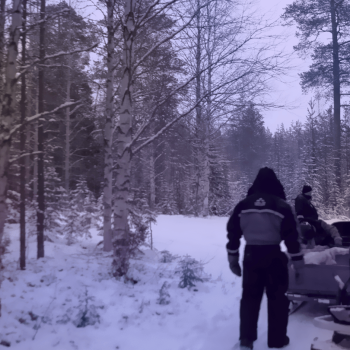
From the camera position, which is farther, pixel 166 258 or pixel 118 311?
pixel 166 258

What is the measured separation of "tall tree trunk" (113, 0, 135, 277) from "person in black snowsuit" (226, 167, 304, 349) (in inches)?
127

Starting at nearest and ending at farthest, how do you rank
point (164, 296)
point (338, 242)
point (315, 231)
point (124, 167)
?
point (164, 296), point (338, 242), point (315, 231), point (124, 167)

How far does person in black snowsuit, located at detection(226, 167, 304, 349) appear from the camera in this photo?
14.8ft

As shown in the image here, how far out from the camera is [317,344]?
3.49 meters

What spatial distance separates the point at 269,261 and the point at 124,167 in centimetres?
394

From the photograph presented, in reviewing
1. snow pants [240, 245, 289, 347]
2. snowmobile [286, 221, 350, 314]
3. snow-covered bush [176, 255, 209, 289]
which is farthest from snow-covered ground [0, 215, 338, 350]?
snowmobile [286, 221, 350, 314]

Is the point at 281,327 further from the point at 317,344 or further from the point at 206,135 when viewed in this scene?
the point at 206,135

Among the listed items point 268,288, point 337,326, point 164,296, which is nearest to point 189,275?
point 164,296

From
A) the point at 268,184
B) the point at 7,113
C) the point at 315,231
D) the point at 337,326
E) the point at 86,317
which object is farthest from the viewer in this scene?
the point at 315,231

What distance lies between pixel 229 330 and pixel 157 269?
9.98 feet

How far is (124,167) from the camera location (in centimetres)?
756

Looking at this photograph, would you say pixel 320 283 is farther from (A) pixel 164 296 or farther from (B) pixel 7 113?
(B) pixel 7 113

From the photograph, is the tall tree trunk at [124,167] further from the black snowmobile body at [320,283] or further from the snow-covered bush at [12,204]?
the snow-covered bush at [12,204]

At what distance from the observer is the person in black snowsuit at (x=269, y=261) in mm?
4520
